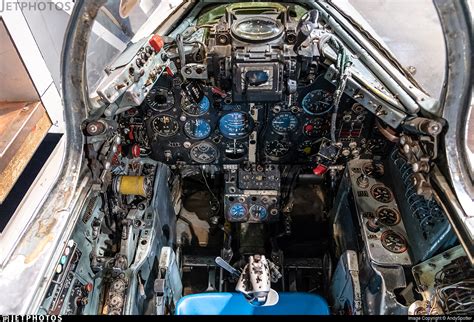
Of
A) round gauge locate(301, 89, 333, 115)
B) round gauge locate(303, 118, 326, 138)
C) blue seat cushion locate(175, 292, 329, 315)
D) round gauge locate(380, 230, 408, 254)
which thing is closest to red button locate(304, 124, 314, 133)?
round gauge locate(303, 118, 326, 138)

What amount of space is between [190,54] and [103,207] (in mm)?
1065

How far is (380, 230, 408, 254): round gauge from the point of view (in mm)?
2267

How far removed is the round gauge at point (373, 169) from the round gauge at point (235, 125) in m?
0.90

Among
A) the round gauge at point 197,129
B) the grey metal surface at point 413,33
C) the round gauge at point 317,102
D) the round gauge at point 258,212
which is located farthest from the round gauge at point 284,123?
the grey metal surface at point 413,33

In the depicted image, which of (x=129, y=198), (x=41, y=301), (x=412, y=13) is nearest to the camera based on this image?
(x=41, y=301)

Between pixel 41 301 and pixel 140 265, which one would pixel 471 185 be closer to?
pixel 140 265

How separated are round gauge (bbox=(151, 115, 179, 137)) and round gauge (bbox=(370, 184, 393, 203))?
1486 mm

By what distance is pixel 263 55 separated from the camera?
2248 mm

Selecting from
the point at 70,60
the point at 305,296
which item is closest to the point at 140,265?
the point at 305,296

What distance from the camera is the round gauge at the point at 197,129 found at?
2.87 meters

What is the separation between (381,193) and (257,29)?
1362 millimetres

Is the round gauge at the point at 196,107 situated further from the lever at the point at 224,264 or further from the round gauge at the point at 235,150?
the lever at the point at 224,264
